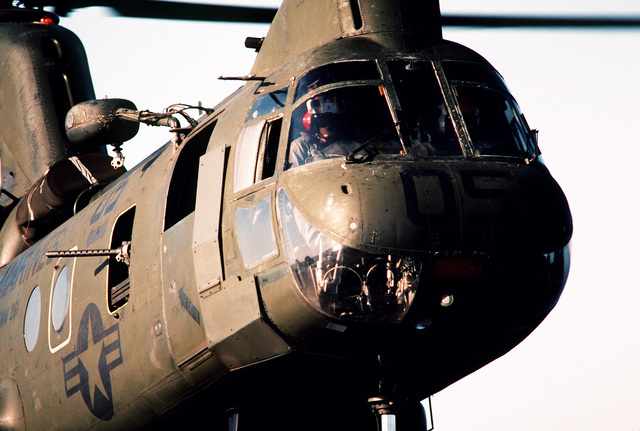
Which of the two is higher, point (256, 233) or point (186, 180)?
point (186, 180)

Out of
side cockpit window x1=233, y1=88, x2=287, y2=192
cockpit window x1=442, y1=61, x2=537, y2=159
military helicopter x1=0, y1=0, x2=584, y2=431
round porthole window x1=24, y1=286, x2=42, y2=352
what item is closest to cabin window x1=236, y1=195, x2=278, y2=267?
military helicopter x1=0, y1=0, x2=584, y2=431

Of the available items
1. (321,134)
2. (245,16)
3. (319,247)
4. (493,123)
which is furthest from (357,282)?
(245,16)

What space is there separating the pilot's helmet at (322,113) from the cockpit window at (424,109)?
442mm

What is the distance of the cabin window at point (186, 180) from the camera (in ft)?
23.7

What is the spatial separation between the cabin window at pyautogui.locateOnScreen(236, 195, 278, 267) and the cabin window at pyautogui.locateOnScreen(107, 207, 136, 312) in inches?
68.7

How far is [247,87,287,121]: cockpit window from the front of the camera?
6.52m

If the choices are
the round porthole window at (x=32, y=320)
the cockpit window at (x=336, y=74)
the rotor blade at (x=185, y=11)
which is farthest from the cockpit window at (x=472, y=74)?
the round porthole window at (x=32, y=320)

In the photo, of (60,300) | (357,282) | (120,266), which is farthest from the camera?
(60,300)

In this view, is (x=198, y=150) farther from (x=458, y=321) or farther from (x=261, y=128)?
(x=458, y=321)

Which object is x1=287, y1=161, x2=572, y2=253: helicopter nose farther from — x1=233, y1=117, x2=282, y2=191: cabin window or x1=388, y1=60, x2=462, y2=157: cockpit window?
x1=233, y1=117, x2=282, y2=191: cabin window

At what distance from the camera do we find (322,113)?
6.21 m

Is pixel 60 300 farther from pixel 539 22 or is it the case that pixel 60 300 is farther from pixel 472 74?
pixel 539 22

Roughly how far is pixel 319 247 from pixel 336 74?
56.3 inches

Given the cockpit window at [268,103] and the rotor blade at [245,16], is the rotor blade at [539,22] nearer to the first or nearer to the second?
the rotor blade at [245,16]
